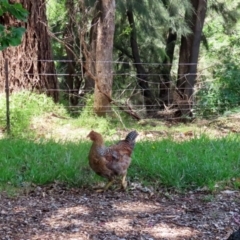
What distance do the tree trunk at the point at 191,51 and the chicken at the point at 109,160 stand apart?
8.86 m

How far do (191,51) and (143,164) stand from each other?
33.2 ft

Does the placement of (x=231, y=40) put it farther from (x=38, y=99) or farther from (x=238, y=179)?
(x=238, y=179)

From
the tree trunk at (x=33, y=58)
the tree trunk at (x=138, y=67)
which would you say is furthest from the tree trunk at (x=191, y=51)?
the tree trunk at (x=33, y=58)

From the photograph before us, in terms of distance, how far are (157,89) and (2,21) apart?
773cm

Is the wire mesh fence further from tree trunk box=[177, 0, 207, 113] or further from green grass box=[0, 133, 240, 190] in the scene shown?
green grass box=[0, 133, 240, 190]

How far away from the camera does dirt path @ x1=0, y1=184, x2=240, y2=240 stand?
14.3 feet

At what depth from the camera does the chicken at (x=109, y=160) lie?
5.37 meters

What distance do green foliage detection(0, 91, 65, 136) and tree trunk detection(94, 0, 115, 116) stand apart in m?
0.84

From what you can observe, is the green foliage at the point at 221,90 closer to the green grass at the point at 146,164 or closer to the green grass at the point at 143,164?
the green grass at the point at 146,164

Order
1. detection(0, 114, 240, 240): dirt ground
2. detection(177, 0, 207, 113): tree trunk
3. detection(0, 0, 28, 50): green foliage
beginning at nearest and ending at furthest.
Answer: detection(0, 0, 28, 50): green foliage
detection(0, 114, 240, 240): dirt ground
detection(177, 0, 207, 113): tree trunk

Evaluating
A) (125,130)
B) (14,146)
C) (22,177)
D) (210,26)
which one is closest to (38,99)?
(125,130)

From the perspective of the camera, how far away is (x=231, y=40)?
18047 millimetres

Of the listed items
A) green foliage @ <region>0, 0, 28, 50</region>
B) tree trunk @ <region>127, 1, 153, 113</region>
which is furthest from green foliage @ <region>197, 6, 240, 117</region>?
green foliage @ <region>0, 0, 28, 50</region>

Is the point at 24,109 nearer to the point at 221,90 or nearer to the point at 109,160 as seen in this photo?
the point at 109,160
